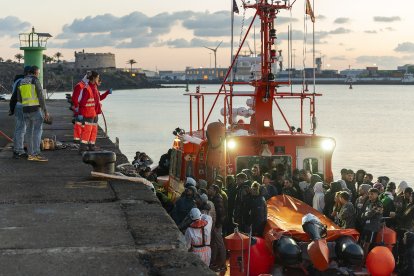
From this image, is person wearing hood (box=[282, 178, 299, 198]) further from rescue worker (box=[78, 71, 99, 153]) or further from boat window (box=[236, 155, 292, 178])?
rescue worker (box=[78, 71, 99, 153])

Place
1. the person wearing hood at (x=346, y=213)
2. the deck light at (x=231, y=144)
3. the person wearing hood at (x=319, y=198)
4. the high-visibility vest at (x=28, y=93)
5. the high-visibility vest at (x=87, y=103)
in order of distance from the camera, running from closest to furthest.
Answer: the person wearing hood at (x=346, y=213) < the high-visibility vest at (x=28, y=93) < the person wearing hood at (x=319, y=198) < the high-visibility vest at (x=87, y=103) < the deck light at (x=231, y=144)

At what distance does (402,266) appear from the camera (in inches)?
419

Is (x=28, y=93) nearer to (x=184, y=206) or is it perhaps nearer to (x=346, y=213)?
(x=184, y=206)

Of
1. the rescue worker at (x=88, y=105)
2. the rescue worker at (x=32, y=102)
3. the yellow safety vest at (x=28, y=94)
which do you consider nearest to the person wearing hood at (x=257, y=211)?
the rescue worker at (x=88, y=105)

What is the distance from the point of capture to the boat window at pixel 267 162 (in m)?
14.5

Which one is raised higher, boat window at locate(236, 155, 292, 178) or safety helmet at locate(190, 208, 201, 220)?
boat window at locate(236, 155, 292, 178)

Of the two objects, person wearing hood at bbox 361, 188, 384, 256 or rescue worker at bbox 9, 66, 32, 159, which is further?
rescue worker at bbox 9, 66, 32, 159

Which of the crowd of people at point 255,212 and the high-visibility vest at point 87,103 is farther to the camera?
the high-visibility vest at point 87,103

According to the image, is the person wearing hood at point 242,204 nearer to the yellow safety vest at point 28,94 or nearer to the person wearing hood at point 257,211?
the person wearing hood at point 257,211

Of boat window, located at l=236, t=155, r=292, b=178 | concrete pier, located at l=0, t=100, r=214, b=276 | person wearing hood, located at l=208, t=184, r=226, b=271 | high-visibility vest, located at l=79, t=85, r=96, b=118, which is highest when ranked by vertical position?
high-visibility vest, located at l=79, t=85, r=96, b=118

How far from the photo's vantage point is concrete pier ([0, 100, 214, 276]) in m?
5.15

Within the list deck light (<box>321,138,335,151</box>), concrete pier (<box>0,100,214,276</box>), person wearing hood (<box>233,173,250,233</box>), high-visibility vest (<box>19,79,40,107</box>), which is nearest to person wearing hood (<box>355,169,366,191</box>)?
deck light (<box>321,138,335,151</box>)

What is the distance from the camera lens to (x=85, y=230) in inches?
248

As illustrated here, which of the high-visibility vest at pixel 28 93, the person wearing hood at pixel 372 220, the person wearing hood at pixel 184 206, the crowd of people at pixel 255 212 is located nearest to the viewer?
the crowd of people at pixel 255 212
